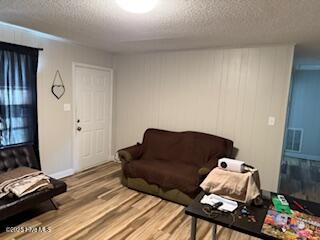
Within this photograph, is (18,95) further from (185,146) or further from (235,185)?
(235,185)

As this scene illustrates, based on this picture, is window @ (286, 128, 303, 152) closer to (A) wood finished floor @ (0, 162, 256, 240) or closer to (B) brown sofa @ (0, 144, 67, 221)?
(A) wood finished floor @ (0, 162, 256, 240)

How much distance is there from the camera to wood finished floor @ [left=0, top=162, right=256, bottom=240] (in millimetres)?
2438

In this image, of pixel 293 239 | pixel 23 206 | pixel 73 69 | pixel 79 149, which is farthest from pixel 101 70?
pixel 293 239

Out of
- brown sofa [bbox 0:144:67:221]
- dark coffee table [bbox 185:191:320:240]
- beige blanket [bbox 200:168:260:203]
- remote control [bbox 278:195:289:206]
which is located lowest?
brown sofa [bbox 0:144:67:221]

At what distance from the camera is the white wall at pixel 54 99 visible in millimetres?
3412

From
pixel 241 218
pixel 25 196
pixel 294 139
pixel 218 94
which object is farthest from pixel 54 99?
pixel 294 139

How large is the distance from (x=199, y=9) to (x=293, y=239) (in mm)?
1920

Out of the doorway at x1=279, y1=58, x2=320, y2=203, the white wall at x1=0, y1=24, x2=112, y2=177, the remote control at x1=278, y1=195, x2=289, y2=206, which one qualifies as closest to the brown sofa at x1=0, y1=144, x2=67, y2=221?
the white wall at x1=0, y1=24, x2=112, y2=177

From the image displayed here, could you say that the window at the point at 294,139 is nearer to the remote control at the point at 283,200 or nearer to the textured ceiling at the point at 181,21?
the textured ceiling at the point at 181,21

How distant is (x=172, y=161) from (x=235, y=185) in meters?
1.86

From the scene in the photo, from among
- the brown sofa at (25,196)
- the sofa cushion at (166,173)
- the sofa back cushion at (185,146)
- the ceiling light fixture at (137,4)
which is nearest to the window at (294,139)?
the sofa back cushion at (185,146)

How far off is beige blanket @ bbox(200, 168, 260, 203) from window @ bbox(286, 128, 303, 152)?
186 inches

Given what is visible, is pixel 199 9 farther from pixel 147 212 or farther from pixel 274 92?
pixel 147 212

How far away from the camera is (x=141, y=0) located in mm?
1804
